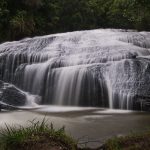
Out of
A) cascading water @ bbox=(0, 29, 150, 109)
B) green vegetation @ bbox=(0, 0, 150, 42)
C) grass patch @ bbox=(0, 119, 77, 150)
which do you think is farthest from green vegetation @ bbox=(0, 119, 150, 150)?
green vegetation @ bbox=(0, 0, 150, 42)

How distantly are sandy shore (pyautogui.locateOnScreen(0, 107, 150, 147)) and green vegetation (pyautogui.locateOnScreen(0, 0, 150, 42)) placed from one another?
6130mm

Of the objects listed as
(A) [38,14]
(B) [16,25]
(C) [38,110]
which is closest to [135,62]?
(C) [38,110]

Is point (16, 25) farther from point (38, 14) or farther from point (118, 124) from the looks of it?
point (118, 124)

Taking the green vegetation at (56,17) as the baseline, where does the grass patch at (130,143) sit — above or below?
below

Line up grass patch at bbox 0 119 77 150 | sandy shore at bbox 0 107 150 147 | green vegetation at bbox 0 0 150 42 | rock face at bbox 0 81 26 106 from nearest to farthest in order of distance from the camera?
1. grass patch at bbox 0 119 77 150
2. sandy shore at bbox 0 107 150 147
3. rock face at bbox 0 81 26 106
4. green vegetation at bbox 0 0 150 42

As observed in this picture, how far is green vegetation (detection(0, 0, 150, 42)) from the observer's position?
2323 centimetres

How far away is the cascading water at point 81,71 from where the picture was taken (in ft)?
42.9

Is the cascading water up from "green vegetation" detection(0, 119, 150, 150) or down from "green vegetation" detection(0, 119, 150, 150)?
up

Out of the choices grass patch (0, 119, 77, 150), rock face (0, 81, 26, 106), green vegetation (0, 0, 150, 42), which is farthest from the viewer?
green vegetation (0, 0, 150, 42)

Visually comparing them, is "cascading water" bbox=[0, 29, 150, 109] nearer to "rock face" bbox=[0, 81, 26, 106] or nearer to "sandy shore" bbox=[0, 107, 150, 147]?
"rock face" bbox=[0, 81, 26, 106]

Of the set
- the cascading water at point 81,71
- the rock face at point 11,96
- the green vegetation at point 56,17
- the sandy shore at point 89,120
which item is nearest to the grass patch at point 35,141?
the sandy shore at point 89,120

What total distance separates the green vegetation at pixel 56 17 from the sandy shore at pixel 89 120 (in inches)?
241

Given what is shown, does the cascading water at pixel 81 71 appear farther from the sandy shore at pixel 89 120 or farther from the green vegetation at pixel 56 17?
the green vegetation at pixel 56 17

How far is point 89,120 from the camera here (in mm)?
9898
